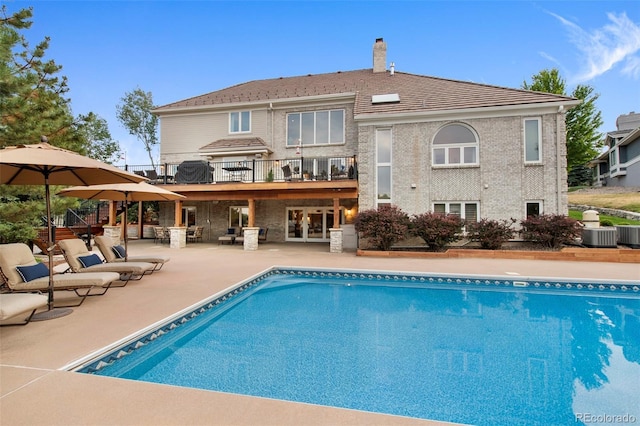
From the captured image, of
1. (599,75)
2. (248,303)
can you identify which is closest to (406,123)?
(248,303)

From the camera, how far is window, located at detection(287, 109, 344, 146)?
17.3 metres

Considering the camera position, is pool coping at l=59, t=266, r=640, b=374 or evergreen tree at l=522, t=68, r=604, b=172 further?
evergreen tree at l=522, t=68, r=604, b=172

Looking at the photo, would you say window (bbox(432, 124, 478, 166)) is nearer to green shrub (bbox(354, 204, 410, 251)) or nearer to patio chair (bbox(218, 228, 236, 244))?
green shrub (bbox(354, 204, 410, 251))

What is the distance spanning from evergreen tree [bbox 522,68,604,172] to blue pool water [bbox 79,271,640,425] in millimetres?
23185

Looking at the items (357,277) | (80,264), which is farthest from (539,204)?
(80,264)

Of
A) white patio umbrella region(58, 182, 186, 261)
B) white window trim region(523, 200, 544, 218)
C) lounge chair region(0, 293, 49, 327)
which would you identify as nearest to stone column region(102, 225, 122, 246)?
white patio umbrella region(58, 182, 186, 261)

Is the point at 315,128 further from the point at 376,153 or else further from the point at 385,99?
the point at 376,153

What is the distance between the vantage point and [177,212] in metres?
15.9

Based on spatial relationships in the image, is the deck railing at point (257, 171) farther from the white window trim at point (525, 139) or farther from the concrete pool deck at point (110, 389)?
the concrete pool deck at point (110, 389)

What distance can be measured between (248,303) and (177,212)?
11041 mm

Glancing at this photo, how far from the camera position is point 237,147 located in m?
17.5

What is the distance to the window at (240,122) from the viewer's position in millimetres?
18609

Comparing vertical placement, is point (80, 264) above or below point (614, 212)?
below

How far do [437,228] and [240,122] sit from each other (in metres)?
13.1
